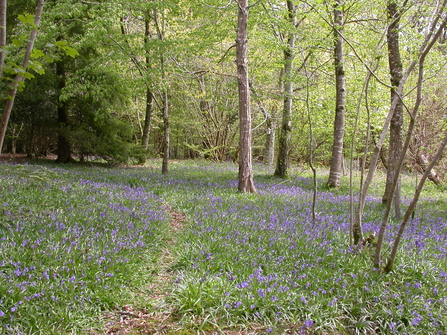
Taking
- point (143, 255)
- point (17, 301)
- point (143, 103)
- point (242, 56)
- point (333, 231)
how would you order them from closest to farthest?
point (17, 301) → point (143, 255) → point (333, 231) → point (242, 56) → point (143, 103)

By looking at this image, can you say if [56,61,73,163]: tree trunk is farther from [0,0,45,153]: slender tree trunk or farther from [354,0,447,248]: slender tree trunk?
[354,0,447,248]: slender tree trunk

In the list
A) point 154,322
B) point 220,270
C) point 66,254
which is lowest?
point 154,322

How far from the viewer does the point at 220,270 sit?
161 inches

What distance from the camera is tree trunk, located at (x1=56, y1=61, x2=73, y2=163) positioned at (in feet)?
46.1

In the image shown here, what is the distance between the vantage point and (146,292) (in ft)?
12.7

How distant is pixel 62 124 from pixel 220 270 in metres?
13.0

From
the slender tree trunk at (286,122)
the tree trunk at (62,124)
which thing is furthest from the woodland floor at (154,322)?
the tree trunk at (62,124)

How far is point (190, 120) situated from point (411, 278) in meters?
22.9

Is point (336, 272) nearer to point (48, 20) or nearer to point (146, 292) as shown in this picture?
point (146, 292)

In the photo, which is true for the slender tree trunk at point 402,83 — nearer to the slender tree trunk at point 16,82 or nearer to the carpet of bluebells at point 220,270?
the carpet of bluebells at point 220,270

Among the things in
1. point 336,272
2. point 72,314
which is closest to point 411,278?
point 336,272

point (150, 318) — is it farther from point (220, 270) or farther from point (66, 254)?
point (66, 254)

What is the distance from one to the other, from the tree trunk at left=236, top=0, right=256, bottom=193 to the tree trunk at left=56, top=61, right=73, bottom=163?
345 inches

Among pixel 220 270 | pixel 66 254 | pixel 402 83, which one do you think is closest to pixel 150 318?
pixel 220 270
